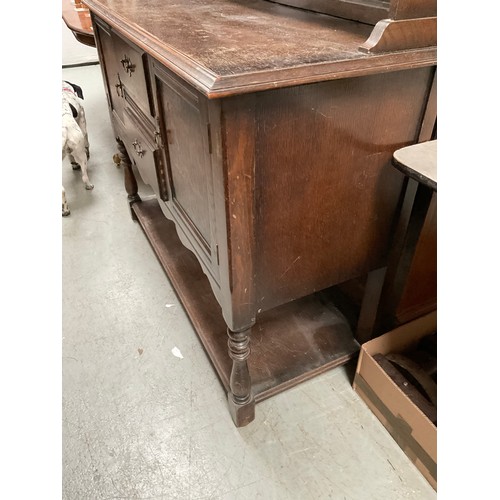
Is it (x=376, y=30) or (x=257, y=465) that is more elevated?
(x=376, y=30)

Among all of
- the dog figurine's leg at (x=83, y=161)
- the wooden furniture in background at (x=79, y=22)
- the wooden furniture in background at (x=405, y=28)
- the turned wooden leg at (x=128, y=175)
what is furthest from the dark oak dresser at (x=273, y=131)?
the wooden furniture in background at (x=79, y=22)

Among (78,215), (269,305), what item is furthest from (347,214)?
(78,215)

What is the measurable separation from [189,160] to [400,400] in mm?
769

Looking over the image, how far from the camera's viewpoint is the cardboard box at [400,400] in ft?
3.18

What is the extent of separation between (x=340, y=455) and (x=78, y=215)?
1.68 meters

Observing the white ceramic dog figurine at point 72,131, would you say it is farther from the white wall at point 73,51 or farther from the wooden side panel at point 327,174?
the white wall at point 73,51

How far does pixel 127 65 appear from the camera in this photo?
1122 mm

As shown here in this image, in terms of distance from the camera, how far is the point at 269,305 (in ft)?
3.04

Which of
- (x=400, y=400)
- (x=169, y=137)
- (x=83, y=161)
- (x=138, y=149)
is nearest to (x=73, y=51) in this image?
(x=83, y=161)

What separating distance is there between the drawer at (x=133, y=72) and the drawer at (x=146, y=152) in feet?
0.20

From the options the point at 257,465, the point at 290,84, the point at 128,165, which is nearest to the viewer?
the point at 290,84

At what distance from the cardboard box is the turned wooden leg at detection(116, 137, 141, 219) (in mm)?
1308

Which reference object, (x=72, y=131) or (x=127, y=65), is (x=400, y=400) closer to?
(x=127, y=65)

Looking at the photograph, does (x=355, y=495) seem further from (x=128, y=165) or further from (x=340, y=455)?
Answer: (x=128, y=165)
